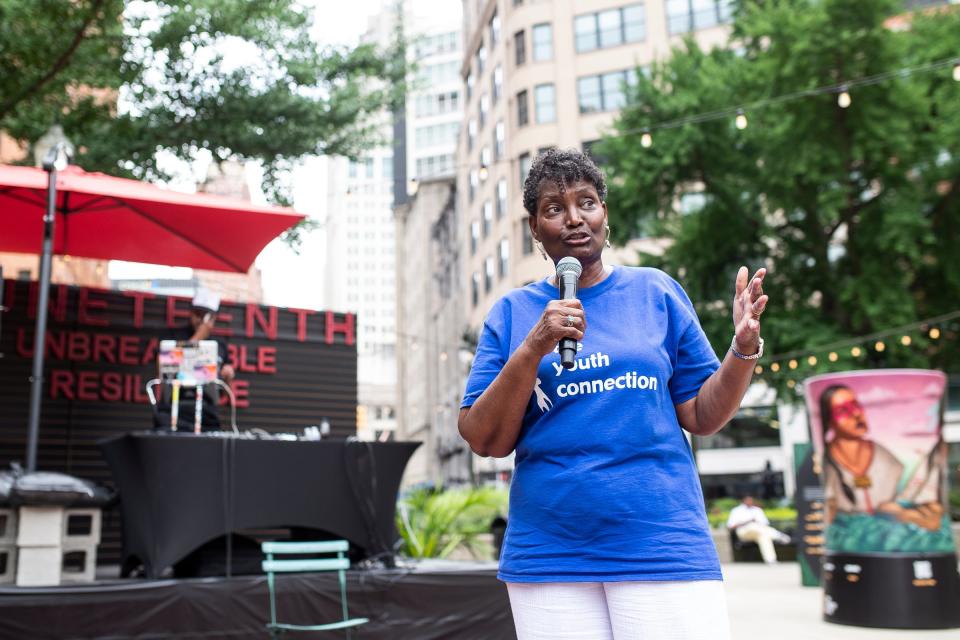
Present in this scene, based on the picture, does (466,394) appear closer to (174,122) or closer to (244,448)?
(244,448)

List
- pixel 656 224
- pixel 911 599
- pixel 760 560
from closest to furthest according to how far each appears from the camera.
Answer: pixel 911 599 < pixel 760 560 < pixel 656 224

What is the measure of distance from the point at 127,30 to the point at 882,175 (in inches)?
540

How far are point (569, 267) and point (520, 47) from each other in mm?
43271

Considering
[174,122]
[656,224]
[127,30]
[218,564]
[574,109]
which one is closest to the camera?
[218,564]

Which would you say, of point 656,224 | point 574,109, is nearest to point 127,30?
point 656,224

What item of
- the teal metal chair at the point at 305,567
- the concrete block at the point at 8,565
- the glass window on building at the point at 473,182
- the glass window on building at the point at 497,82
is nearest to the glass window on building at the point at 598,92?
the glass window on building at the point at 497,82

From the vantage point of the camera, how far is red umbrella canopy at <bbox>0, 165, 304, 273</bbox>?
278 inches

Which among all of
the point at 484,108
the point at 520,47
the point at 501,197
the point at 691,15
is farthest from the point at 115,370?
the point at 484,108

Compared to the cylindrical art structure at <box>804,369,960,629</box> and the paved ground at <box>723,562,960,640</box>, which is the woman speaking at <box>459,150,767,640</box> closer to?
the paved ground at <box>723,562,960,640</box>

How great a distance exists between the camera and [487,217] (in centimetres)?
4781

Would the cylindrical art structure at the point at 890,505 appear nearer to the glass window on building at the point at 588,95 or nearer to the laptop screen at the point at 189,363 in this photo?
the laptop screen at the point at 189,363

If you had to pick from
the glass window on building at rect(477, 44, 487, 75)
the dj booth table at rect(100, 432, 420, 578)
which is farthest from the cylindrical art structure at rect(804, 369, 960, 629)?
the glass window on building at rect(477, 44, 487, 75)

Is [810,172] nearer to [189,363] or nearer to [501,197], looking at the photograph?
[189,363]

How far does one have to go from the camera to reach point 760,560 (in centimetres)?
1877
